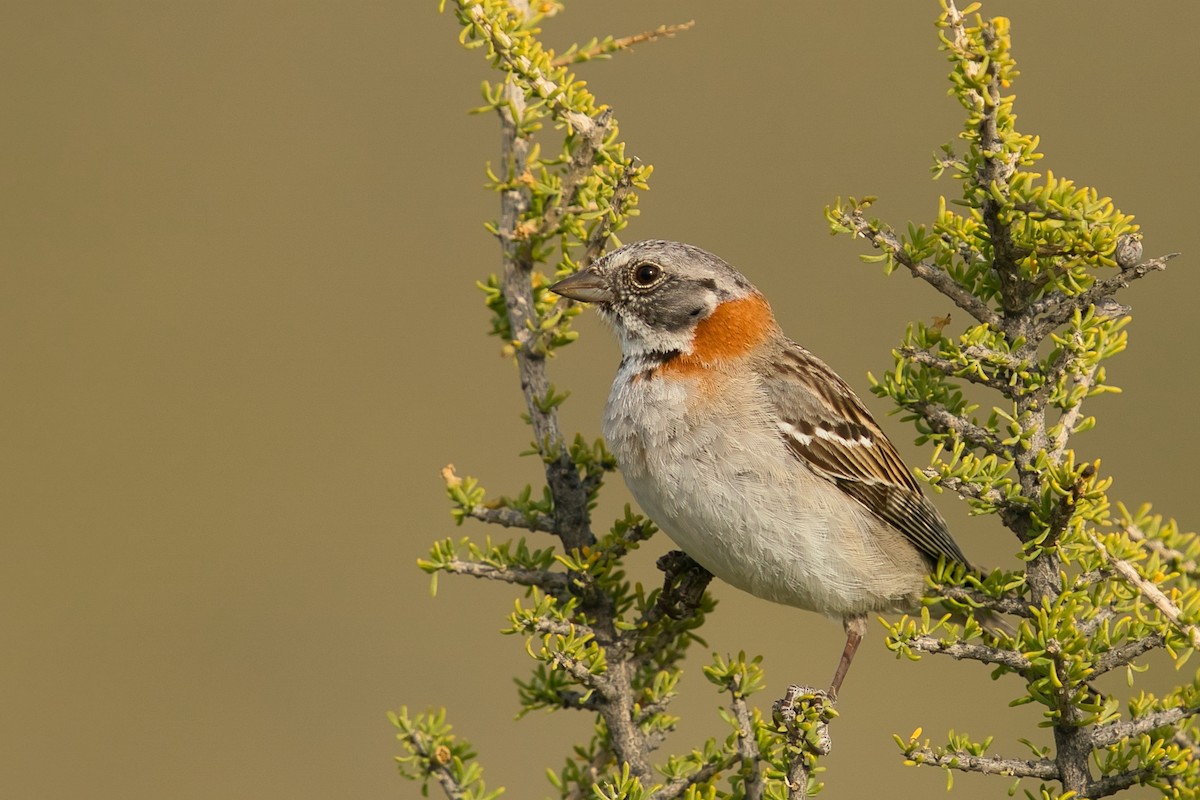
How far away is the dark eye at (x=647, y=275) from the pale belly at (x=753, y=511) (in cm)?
30

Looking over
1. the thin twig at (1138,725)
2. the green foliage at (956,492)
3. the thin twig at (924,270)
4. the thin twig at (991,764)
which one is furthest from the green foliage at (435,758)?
the thin twig at (924,270)

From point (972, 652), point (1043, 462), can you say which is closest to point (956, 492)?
point (1043, 462)

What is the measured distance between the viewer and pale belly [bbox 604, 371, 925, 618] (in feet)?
10.7

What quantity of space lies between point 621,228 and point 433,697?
174 inches

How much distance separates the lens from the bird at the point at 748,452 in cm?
330

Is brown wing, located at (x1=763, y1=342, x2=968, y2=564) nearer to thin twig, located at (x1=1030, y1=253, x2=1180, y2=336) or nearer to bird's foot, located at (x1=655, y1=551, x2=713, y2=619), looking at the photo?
bird's foot, located at (x1=655, y1=551, x2=713, y2=619)

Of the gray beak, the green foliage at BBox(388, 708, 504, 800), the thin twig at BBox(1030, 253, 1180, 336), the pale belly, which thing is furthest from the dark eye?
the green foliage at BBox(388, 708, 504, 800)

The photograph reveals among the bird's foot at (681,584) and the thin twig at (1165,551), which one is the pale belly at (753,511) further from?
the thin twig at (1165,551)

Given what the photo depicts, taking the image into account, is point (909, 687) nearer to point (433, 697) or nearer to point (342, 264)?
point (433, 697)

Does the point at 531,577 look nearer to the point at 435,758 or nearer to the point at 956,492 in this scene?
the point at 435,758

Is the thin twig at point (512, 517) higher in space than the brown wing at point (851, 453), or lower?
lower

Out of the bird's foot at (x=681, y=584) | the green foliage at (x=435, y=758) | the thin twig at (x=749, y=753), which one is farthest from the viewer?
the bird's foot at (x=681, y=584)

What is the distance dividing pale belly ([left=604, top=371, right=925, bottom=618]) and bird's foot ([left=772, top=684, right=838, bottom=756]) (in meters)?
0.61

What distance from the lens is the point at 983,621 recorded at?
344 centimetres
